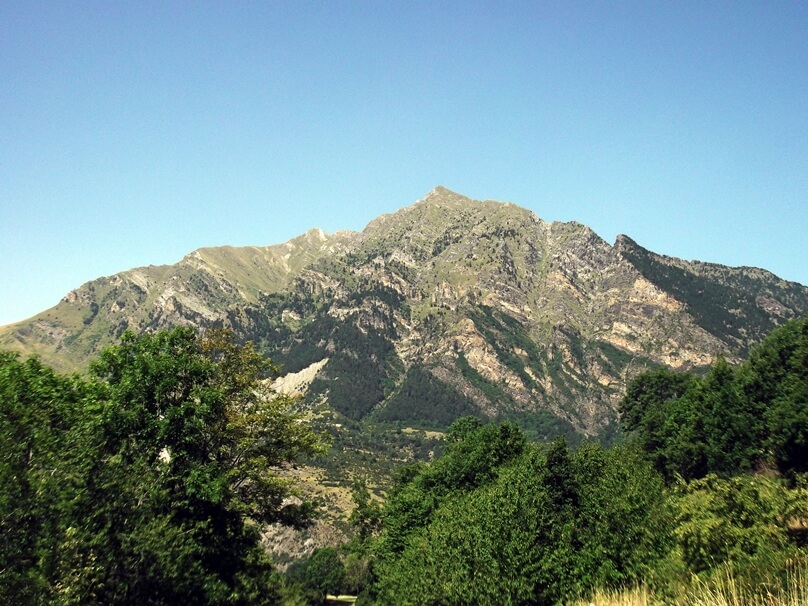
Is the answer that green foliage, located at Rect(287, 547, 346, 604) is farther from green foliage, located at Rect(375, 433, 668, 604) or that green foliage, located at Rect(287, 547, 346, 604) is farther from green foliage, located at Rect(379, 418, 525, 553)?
green foliage, located at Rect(375, 433, 668, 604)

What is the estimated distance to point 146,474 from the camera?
2514cm

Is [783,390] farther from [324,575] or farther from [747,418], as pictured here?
[324,575]

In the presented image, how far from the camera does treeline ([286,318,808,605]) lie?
66.9 feet

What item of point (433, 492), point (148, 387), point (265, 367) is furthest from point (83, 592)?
point (433, 492)

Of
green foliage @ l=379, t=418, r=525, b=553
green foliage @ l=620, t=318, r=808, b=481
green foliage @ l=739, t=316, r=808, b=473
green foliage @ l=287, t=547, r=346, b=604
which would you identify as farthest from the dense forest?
green foliage @ l=287, t=547, r=346, b=604

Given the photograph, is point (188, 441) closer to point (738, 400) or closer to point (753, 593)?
point (753, 593)

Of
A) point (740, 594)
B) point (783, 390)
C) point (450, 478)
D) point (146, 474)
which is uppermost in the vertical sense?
point (146, 474)

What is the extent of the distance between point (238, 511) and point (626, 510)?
23311 millimetres

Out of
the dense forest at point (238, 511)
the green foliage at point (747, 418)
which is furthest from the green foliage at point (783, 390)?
the dense forest at point (238, 511)

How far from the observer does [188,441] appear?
2962cm

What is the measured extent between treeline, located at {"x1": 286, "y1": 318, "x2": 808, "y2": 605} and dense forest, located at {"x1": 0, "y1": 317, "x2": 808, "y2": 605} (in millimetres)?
156

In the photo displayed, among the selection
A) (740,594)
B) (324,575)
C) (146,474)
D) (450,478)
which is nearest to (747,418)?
(450,478)

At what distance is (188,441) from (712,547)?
81.6 ft

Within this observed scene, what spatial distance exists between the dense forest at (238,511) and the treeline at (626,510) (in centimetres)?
16
